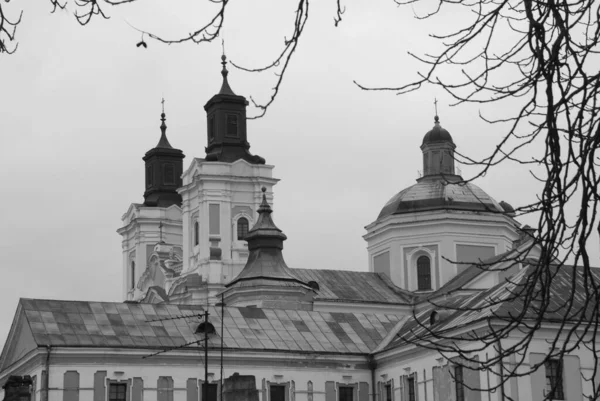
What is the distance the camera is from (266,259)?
5603cm

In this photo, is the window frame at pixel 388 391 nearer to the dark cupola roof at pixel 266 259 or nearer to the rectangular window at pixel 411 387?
the rectangular window at pixel 411 387

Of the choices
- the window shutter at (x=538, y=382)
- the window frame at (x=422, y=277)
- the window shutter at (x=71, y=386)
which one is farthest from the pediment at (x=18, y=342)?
the window frame at (x=422, y=277)

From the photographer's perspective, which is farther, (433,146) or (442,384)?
(433,146)

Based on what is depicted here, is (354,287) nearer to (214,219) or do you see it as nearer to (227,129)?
(214,219)

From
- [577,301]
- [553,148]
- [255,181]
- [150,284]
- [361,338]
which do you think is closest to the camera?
[553,148]

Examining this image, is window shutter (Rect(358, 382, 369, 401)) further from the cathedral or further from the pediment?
the pediment

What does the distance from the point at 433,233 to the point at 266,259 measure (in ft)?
31.2

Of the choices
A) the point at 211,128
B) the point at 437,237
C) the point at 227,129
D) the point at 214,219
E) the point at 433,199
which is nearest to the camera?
the point at 437,237

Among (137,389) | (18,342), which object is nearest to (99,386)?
(137,389)

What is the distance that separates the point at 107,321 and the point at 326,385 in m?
8.02

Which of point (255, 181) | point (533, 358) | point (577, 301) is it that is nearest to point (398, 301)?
point (255, 181)

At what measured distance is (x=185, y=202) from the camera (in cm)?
7188

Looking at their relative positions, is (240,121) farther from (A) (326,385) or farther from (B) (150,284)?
(A) (326,385)

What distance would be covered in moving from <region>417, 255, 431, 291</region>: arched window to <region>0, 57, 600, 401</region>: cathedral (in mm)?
72
